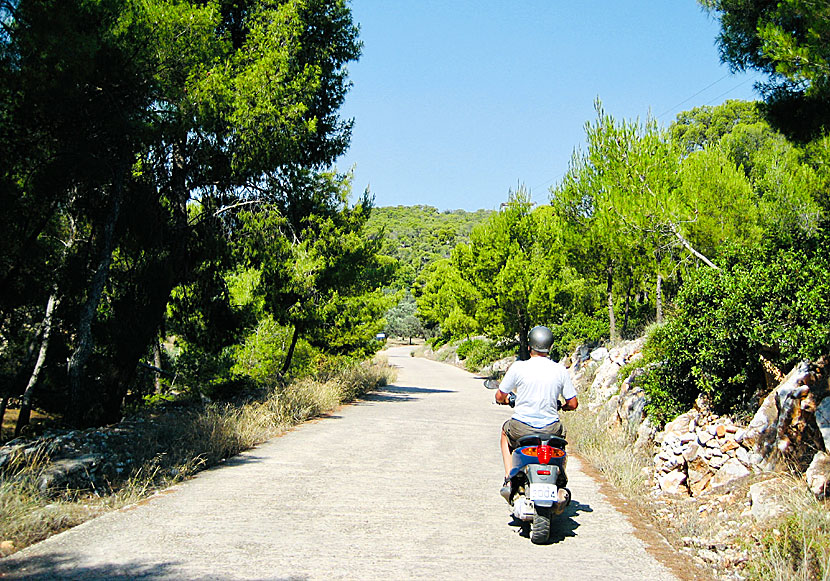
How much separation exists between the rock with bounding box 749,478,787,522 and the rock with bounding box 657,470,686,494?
150 centimetres

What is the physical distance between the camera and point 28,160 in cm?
988

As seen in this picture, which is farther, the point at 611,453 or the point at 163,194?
the point at 163,194

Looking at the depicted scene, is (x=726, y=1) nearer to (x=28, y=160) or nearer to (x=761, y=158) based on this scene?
(x=28, y=160)

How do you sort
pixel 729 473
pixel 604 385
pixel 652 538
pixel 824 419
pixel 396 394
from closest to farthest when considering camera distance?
pixel 824 419 → pixel 652 538 → pixel 729 473 → pixel 604 385 → pixel 396 394

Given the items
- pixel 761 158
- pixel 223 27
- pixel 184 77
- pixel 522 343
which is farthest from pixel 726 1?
pixel 522 343

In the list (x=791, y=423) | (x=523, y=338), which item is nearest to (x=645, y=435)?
(x=791, y=423)

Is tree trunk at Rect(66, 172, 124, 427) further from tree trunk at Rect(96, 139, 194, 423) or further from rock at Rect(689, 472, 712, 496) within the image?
rock at Rect(689, 472, 712, 496)

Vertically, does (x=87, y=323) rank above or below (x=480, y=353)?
above

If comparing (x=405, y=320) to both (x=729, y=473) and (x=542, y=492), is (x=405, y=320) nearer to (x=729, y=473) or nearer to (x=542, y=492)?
(x=729, y=473)

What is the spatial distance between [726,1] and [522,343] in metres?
22.8

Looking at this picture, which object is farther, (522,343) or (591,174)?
(522,343)

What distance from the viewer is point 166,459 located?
27.4 feet

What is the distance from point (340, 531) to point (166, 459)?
3586 millimetres

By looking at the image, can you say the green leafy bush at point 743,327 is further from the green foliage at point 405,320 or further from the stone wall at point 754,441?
the green foliage at point 405,320
